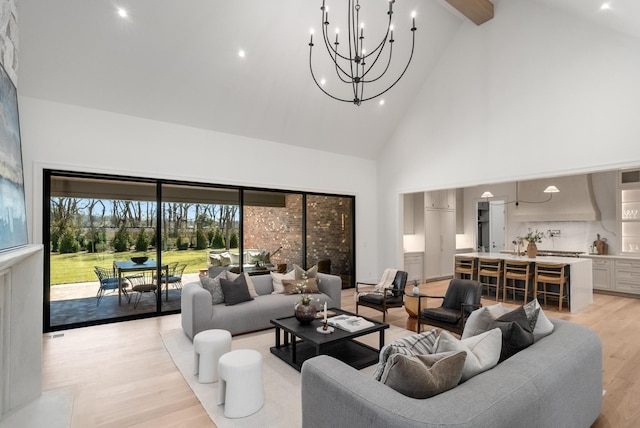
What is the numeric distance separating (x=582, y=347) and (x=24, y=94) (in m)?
6.57

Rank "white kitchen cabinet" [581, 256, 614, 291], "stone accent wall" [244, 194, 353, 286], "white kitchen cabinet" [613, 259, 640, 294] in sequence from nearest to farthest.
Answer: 1. "stone accent wall" [244, 194, 353, 286]
2. "white kitchen cabinet" [613, 259, 640, 294]
3. "white kitchen cabinet" [581, 256, 614, 291]

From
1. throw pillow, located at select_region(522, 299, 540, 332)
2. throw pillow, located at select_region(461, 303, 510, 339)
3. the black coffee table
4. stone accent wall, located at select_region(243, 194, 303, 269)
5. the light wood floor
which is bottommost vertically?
the light wood floor

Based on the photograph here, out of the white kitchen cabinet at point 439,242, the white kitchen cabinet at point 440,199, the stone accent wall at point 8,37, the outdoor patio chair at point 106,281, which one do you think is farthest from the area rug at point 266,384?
the white kitchen cabinet at point 440,199

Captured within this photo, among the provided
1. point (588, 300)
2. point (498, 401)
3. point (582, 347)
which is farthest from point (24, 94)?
point (588, 300)

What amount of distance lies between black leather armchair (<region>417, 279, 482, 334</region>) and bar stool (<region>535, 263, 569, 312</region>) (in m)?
2.58

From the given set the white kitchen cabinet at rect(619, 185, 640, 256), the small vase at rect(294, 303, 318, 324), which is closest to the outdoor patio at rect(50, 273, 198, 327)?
the small vase at rect(294, 303, 318, 324)

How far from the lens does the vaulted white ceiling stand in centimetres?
401

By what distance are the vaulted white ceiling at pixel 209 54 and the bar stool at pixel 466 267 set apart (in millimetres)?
3875

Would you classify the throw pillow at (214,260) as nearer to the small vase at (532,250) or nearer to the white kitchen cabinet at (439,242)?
the white kitchen cabinet at (439,242)

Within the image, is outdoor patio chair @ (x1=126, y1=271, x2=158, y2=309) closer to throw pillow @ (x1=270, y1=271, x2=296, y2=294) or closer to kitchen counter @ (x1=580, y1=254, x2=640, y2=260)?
throw pillow @ (x1=270, y1=271, x2=296, y2=294)

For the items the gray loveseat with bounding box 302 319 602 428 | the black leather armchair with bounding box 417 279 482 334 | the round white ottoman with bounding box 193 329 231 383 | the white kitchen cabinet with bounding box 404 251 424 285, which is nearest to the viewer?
the gray loveseat with bounding box 302 319 602 428

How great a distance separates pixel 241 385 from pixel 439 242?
735cm

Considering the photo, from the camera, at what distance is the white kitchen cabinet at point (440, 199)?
8547mm

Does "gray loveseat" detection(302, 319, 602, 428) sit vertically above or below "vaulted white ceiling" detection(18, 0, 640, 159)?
below
